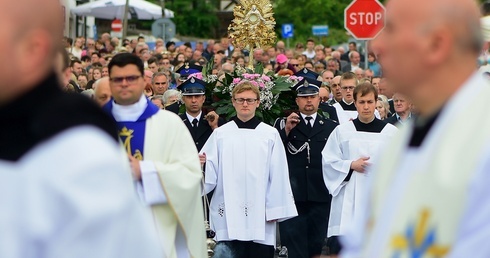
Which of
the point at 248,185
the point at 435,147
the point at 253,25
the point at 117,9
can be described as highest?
the point at 117,9

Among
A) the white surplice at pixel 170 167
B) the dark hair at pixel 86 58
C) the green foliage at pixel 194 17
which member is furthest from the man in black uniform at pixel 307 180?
the green foliage at pixel 194 17

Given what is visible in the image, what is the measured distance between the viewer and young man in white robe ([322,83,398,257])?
37.4 ft

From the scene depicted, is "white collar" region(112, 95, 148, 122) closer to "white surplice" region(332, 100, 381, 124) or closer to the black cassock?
the black cassock

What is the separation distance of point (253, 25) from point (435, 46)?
13.0 meters

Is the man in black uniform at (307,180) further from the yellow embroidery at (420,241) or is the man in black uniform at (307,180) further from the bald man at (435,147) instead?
the yellow embroidery at (420,241)

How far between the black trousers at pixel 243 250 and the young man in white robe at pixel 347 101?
3.30m

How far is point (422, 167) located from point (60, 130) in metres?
0.98

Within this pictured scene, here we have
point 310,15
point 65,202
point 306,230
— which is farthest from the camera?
point 310,15

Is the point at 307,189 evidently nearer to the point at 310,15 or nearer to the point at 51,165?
the point at 51,165

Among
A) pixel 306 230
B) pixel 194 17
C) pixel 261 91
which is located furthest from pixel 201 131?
pixel 194 17

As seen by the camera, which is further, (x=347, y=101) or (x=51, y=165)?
(x=347, y=101)

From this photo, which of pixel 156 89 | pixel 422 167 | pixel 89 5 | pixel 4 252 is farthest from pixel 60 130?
pixel 89 5

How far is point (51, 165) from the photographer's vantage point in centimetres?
279

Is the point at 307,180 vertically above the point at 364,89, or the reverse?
the point at 364,89
